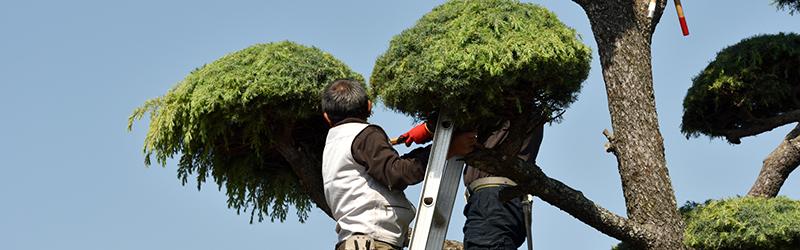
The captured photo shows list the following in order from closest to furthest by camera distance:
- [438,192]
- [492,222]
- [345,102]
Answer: [345,102], [438,192], [492,222]

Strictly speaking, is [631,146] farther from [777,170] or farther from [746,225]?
[777,170]

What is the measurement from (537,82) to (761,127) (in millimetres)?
4443

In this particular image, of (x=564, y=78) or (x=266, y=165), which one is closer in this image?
(x=564, y=78)

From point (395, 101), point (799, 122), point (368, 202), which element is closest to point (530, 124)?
point (395, 101)

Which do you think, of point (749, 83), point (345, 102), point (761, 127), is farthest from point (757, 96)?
point (345, 102)

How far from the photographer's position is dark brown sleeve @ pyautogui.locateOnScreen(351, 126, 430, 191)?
3.91 metres

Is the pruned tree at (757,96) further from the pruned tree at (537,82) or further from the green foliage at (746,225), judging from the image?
the pruned tree at (537,82)

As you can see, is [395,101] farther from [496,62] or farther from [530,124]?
[530,124]

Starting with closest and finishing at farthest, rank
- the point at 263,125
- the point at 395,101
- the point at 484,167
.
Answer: the point at 395,101
the point at 484,167
the point at 263,125

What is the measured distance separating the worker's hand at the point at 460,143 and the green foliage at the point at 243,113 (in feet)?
5.05

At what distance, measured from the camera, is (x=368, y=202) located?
13.0 feet

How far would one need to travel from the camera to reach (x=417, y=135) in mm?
4941

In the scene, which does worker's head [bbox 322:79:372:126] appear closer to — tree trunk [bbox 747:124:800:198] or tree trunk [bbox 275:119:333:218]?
tree trunk [bbox 275:119:333:218]

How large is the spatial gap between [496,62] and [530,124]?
2.90ft
